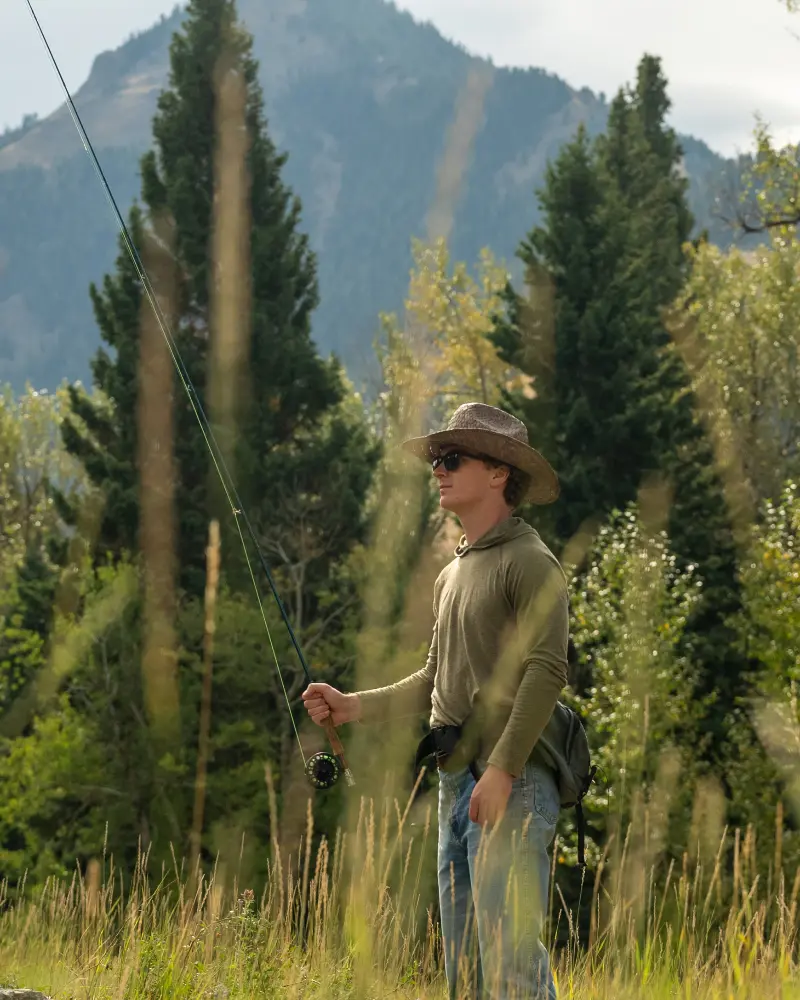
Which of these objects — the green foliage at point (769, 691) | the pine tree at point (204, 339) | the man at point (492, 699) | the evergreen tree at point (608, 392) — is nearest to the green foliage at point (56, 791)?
the pine tree at point (204, 339)

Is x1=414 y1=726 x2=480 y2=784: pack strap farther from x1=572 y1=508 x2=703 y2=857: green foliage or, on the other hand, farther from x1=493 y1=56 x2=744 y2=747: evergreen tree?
x1=493 y1=56 x2=744 y2=747: evergreen tree

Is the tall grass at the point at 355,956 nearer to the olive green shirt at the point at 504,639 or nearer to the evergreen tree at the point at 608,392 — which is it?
the olive green shirt at the point at 504,639

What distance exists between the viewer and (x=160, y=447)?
101 ft

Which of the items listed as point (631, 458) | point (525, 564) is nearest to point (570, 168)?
point (631, 458)

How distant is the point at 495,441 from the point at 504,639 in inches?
22.1

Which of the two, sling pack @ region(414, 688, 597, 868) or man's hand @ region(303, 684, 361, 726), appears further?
man's hand @ region(303, 684, 361, 726)

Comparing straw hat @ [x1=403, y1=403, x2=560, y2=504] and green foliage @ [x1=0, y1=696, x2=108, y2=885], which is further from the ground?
straw hat @ [x1=403, y1=403, x2=560, y2=504]

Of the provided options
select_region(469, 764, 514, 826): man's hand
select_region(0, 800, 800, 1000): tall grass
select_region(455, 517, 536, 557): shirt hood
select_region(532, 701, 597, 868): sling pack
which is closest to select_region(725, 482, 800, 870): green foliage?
select_region(0, 800, 800, 1000): tall grass

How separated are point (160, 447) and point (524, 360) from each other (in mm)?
9024

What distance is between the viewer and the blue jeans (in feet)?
10.1

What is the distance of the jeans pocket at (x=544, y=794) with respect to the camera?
325 centimetres

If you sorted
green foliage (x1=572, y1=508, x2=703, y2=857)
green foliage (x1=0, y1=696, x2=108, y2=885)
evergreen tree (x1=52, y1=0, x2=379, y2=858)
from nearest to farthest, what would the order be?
green foliage (x1=572, y1=508, x2=703, y2=857), green foliage (x1=0, y1=696, x2=108, y2=885), evergreen tree (x1=52, y1=0, x2=379, y2=858)

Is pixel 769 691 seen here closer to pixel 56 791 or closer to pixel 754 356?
pixel 754 356

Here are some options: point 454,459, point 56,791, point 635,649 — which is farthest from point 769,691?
point 454,459
